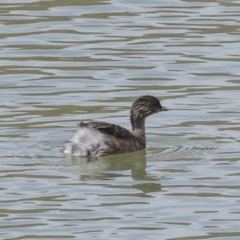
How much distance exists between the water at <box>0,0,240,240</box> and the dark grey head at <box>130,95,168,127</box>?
0.25 metres

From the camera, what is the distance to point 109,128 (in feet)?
46.0

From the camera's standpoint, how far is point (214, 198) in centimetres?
1194

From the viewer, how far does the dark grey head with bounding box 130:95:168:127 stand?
14.9 m

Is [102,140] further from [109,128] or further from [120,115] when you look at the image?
[120,115]

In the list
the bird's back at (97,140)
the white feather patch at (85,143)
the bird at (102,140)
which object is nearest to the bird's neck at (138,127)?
the bird at (102,140)

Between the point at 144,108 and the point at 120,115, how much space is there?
0.81m

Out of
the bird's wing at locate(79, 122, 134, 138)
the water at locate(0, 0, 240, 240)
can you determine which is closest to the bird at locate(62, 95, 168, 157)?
the bird's wing at locate(79, 122, 134, 138)

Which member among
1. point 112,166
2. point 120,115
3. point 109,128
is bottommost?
point 112,166

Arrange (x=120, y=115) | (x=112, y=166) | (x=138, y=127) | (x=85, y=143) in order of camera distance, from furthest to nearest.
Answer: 1. (x=120, y=115)
2. (x=138, y=127)
3. (x=85, y=143)
4. (x=112, y=166)

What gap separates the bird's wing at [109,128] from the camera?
1393 cm

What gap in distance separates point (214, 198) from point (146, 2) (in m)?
10.4

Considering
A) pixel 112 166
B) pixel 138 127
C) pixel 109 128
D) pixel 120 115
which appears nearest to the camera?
pixel 112 166

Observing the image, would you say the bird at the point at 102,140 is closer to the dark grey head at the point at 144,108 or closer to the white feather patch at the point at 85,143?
the white feather patch at the point at 85,143

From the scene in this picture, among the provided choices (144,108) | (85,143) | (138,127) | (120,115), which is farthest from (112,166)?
(120,115)
